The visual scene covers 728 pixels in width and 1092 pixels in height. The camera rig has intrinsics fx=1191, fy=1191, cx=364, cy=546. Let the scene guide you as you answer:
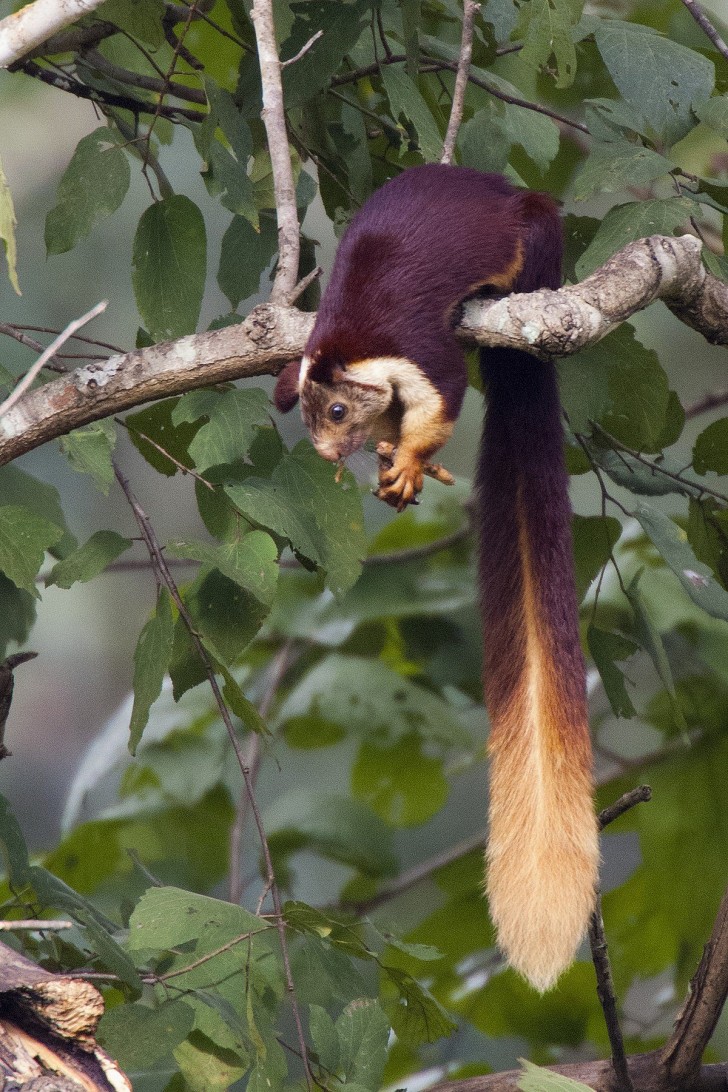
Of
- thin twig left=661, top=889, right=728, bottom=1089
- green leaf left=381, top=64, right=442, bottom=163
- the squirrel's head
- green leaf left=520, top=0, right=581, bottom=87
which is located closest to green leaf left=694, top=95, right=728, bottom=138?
green leaf left=520, top=0, right=581, bottom=87

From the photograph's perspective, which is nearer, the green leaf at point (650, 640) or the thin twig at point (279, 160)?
the thin twig at point (279, 160)

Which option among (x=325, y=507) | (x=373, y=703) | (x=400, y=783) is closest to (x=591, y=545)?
(x=325, y=507)

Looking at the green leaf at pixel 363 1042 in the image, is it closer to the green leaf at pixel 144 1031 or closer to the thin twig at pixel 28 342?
the green leaf at pixel 144 1031

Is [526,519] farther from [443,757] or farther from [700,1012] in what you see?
[443,757]

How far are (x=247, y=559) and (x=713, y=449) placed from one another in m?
0.62

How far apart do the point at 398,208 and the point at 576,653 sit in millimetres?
468

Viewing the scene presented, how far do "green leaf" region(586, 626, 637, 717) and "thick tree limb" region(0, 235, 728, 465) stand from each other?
43cm

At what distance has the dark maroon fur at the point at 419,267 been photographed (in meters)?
0.96

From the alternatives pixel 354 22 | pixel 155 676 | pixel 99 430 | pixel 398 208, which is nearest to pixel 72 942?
pixel 155 676

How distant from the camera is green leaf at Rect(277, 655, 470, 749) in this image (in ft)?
6.06

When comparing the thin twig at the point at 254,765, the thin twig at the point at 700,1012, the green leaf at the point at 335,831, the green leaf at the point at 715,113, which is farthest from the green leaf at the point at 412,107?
the green leaf at the point at 335,831

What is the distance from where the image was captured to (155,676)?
947 mm

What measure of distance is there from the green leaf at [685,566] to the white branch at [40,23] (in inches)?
27.2

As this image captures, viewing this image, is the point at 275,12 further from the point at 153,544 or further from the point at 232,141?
the point at 153,544
